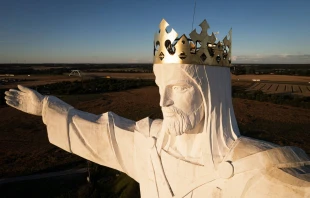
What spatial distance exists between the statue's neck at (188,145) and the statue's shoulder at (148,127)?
0.19m

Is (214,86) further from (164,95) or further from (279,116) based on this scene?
(279,116)

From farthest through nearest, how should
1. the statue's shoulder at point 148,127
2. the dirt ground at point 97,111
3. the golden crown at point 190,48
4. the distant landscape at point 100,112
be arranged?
the dirt ground at point 97,111
the distant landscape at point 100,112
the statue's shoulder at point 148,127
the golden crown at point 190,48

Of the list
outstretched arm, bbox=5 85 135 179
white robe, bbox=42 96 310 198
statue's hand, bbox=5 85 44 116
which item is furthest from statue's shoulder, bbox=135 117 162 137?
statue's hand, bbox=5 85 44 116

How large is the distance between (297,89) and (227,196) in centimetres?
4586

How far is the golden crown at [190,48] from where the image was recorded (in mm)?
2408

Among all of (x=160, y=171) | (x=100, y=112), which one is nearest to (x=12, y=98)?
(x=160, y=171)

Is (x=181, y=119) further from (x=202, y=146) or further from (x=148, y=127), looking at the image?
(x=148, y=127)

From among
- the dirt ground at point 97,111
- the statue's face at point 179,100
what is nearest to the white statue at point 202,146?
the statue's face at point 179,100

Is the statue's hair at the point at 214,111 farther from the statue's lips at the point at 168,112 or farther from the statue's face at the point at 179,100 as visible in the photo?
the statue's lips at the point at 168,112

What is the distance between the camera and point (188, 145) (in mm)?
2748

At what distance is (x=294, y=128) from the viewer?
23.2 metres

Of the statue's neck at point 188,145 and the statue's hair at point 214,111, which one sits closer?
the statue's hair at point 214,111

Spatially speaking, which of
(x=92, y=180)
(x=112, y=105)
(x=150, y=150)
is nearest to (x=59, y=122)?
(x=150, y=150)

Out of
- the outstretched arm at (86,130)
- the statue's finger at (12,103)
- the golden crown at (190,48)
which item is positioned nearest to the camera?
the golden crown at (190,48)
